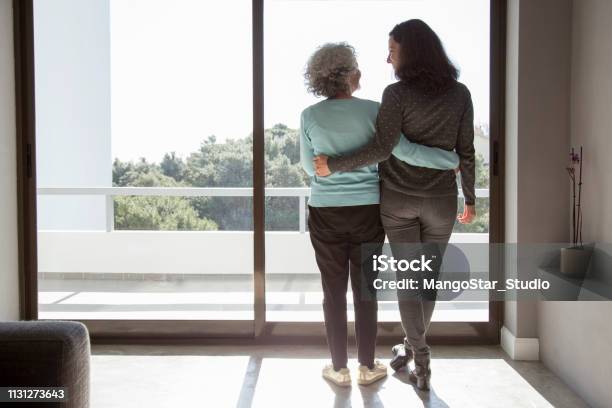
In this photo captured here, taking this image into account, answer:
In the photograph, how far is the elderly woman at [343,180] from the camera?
2066mm

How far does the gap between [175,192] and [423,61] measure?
1499mm

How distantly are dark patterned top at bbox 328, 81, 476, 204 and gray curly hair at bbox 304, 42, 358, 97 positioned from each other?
0.18 metres

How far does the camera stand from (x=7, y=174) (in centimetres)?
279

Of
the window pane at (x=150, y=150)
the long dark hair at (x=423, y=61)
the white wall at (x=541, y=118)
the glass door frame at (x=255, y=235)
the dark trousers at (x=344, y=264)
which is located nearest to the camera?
the long dark hair at (x=423, y=61)

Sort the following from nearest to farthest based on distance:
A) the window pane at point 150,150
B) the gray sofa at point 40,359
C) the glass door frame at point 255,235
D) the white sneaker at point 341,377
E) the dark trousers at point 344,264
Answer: the gray sofa at point 40,359
the dark trousers at point 344,264
the white sneaker at point 341,377
the glass door frame at point 255,235
the window pane at point 150,150

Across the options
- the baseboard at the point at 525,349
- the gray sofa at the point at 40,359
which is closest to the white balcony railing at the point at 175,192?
the baseboard at the point at 525,349

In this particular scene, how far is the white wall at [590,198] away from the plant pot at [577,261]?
0.25ft

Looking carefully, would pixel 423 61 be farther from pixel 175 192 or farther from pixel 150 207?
pixel 150 207

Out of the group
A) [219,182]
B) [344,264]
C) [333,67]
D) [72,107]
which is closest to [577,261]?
[344,264]

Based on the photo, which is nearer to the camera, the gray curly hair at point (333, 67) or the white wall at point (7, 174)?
the gray curly hair at point (333, 67)

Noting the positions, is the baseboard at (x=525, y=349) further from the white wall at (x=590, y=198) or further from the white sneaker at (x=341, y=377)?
the white sneaker at (x=341, y=377)

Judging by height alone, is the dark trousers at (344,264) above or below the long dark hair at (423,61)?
below

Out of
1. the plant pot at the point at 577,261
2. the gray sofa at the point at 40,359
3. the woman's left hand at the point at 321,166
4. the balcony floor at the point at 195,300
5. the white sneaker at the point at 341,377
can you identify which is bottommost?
the white sneaker at the point at 341,377

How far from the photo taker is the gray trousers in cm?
204
